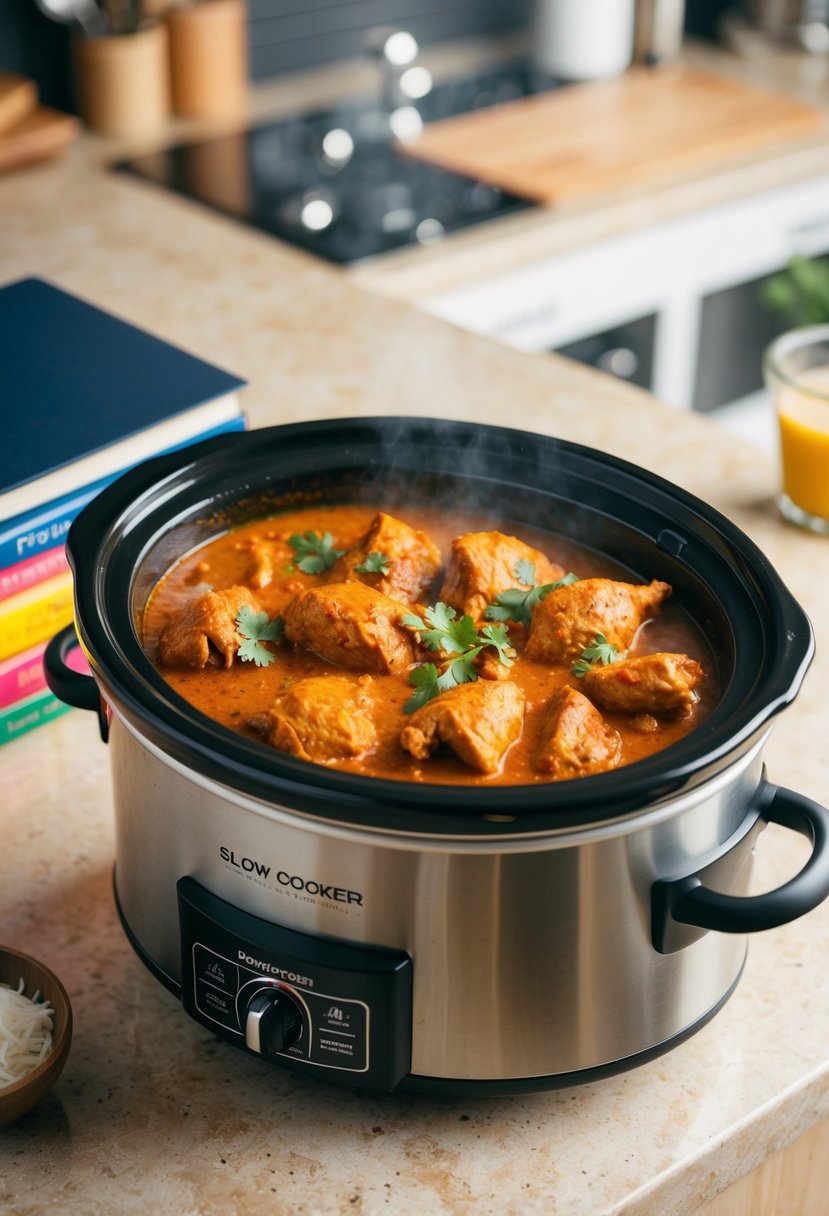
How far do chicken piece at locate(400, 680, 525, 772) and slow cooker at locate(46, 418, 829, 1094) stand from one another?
0.36 feet

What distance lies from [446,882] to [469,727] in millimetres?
124

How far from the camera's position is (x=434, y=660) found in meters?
1.17

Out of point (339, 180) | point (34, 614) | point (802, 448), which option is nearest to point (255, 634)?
point (34, 614)

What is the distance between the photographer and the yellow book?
1.43m

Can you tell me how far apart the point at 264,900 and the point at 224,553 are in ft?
1.37

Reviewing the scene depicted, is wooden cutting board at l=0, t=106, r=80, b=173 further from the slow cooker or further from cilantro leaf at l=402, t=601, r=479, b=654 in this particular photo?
cilantro leaf at l=402, t=601, r=479, b=654

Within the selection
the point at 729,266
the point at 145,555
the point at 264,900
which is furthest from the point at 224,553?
the point at 729,266

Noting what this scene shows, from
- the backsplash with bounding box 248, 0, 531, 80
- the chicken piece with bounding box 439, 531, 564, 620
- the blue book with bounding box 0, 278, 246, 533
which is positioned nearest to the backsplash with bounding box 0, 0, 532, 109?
the backsplash with bounding box 248, 0, 531, 80

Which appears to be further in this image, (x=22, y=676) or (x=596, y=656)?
(x=22, y=676)

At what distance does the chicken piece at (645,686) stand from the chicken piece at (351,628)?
16 centimetres

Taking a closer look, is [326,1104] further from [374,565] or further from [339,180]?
[339,180]

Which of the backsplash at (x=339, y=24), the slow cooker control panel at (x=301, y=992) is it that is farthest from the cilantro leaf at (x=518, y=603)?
the backsplash at (x=339, y=24)

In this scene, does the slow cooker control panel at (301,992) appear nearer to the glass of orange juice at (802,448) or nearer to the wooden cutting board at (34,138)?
the glass of orange juice at (802,448)

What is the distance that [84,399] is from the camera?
1505mm
